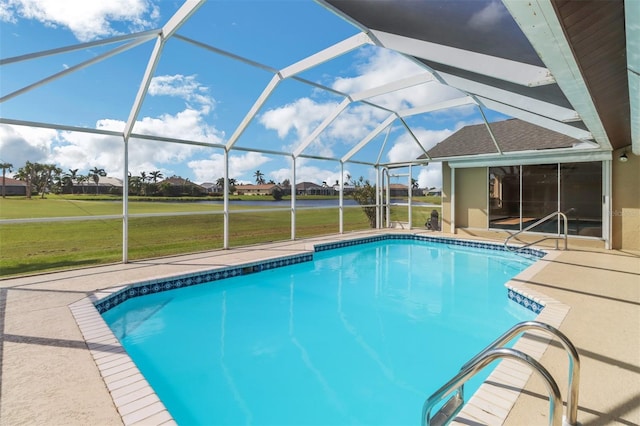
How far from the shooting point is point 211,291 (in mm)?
6523

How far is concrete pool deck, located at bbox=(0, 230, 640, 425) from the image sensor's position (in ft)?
7.56

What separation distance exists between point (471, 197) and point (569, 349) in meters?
11.1

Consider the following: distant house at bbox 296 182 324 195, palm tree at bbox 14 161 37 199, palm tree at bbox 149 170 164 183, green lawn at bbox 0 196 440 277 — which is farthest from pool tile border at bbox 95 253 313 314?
palm tree at bbox 14 161 37 199

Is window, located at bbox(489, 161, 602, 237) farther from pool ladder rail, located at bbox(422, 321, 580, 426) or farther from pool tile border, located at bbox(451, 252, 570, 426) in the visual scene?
pool ladder rail, located at bbox(422, 321, 580, 426)

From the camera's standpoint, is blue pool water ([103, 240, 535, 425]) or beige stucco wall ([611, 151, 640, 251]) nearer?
blue pool water ([103, 240, 535, 425])

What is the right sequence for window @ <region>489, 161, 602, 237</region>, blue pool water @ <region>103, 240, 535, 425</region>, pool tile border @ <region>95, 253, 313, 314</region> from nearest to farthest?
blue pool water @ <region>103, 240, 535, 425</region> → pool tile border @ <region>95, 253, 313, 314</region> → window @ <region>489, 161, 602, 237</region>

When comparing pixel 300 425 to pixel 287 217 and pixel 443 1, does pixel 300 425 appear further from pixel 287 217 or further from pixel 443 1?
pixel 287 217

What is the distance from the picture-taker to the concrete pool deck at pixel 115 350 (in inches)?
90.7

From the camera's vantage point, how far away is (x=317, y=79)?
8234 mm

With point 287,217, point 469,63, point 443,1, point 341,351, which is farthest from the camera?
point 287,217

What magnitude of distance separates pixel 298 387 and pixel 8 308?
4099 mm

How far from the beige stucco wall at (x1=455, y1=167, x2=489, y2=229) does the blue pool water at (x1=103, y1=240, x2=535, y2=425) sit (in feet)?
14.3

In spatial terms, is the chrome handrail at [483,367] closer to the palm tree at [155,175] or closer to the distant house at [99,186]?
the distant house at [99,186]

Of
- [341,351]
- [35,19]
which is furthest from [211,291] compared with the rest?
[35,19]
